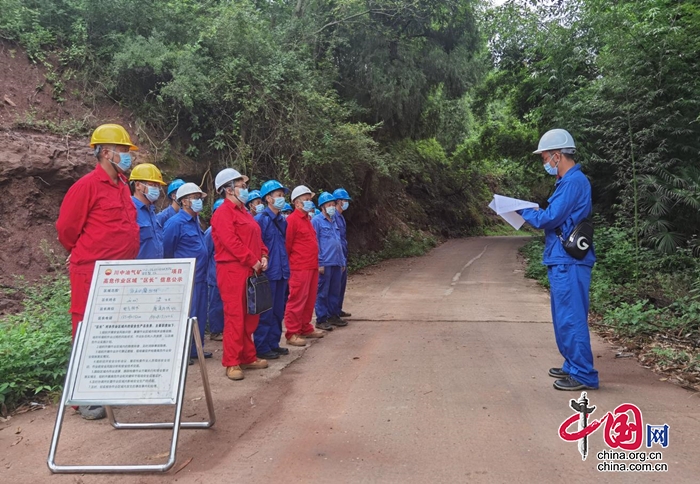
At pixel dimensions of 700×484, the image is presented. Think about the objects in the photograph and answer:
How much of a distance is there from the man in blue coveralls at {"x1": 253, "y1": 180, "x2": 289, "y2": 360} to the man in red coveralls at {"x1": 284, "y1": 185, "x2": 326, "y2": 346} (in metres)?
0.42

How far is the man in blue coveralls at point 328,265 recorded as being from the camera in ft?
25.6

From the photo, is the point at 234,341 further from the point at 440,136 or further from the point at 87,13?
the point at 440,136

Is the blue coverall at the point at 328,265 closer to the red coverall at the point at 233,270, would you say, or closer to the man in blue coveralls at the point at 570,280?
the red coverall at the point at 233,270

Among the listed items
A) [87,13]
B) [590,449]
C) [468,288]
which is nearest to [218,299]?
[590,449]

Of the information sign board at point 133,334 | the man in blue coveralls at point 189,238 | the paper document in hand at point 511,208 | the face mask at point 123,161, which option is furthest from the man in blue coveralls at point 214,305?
the paper document in hand at point 511,208

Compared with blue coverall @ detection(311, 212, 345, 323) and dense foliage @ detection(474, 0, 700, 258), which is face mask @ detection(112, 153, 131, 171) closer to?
blue coverall @ detection(311, 212, 345, 323)

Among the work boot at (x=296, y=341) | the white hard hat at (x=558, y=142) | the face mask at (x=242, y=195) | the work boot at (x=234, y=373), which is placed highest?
the white hard hat at (x=558, y=142)

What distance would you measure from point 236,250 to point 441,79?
41.5 ft

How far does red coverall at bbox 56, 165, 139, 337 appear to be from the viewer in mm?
4293

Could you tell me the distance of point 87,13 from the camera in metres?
11.2

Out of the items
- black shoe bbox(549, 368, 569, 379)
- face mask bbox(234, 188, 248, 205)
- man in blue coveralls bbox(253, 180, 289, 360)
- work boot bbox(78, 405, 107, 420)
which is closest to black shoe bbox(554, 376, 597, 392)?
black shoe bbox(549, 368, 569, 379)

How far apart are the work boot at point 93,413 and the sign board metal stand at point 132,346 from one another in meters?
0.89

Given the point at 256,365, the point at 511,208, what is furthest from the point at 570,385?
the point at 256,365

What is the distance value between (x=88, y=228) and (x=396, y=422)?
307 centimetres
